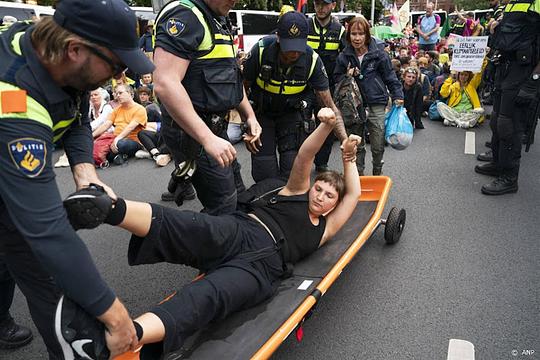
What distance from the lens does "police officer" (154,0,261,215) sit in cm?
218

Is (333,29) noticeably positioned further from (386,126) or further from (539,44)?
(539,44)

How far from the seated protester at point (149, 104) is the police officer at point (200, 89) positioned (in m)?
4.35

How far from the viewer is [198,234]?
2.23 metres

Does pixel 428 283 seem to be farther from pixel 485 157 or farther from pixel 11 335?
pixel 485 157

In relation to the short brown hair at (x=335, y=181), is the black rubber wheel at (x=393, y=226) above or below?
below

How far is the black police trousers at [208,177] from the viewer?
254cm

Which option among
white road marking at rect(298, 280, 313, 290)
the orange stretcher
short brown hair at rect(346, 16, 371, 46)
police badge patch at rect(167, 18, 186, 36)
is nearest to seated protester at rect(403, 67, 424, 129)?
short brown hair at rect(346, 16, 371, 46)

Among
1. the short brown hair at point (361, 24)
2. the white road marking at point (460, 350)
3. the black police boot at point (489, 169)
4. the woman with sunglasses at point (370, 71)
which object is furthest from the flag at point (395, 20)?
the white road marking at point (460, 350)

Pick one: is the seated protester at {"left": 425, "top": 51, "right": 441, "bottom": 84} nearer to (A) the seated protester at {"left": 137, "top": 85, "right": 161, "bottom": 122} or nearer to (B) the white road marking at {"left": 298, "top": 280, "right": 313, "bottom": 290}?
(A) the seated protester at {"left": 137, "top": 85, "right": 161, "bottom": 122}

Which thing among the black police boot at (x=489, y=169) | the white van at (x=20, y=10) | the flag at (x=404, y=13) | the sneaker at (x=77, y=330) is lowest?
the black police boot at (x=489, y=169)

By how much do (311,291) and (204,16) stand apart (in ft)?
5.37

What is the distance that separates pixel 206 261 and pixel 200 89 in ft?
3.28

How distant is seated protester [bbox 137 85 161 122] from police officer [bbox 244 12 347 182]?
3672mm

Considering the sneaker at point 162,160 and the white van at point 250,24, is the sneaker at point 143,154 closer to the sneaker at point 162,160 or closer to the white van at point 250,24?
the sneaker at point 162,160
